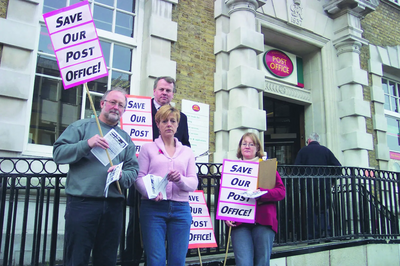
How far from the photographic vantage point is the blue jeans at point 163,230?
3117 millimetres

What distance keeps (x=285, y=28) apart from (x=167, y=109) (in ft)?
21.6

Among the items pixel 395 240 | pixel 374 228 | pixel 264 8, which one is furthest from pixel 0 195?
pixel 264 8

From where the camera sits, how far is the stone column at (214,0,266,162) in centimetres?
732

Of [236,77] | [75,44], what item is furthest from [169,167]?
[236,77]

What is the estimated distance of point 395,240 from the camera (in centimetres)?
653

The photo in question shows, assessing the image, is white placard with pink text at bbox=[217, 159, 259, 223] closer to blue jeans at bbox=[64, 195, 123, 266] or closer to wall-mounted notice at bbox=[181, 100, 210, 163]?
blue jeans at bbox=[64, 195, 123, 266]

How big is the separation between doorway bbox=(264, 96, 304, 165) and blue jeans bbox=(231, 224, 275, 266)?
6723 millimetres

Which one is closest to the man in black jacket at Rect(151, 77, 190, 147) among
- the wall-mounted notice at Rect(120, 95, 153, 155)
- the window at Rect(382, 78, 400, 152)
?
the wall-mounted notice at Rect(120, 95, 153, 155)

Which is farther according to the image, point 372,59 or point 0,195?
point 372,59

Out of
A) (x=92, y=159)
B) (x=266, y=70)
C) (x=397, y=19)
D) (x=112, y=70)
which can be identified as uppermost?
(x=397, y=19)

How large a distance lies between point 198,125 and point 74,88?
248 centimetres

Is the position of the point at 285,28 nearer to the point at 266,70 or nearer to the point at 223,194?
the point at 266,70

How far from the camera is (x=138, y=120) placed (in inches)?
165

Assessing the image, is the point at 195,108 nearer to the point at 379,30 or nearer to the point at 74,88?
the point at 74,88
